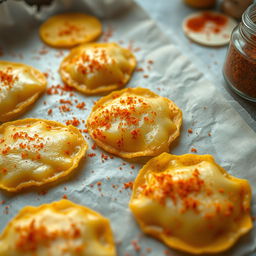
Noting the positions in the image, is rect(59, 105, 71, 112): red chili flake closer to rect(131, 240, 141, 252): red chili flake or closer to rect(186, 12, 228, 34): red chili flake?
rect(131, 240, 141, 252): red chili flake

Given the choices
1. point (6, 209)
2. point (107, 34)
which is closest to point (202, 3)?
point (107, 34)

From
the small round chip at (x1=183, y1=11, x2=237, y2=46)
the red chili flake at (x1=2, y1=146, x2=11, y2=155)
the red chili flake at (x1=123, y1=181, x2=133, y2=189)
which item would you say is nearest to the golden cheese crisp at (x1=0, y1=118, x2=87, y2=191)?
the red chili flake at (x1=2, y1=146, x2=11, y2=155)

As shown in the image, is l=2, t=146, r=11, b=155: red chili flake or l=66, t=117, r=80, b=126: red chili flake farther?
l=66, t=117, r=80, b=126: red chili flake

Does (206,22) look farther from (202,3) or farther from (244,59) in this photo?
(244,59)

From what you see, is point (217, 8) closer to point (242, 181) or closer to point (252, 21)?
point (252, 21)

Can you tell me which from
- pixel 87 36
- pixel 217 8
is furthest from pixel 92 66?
pixel 217 8

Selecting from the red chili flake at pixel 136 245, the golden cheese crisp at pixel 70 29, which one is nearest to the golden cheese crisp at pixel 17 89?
the golden cheese crisp at pixel 70 29
